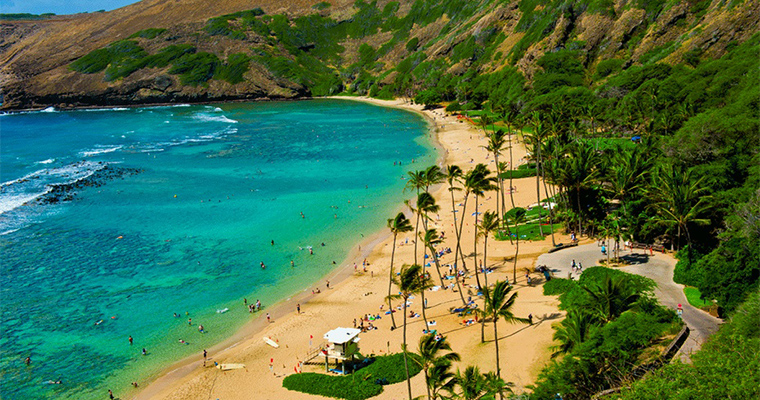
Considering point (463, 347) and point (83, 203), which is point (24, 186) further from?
point (463, 347)

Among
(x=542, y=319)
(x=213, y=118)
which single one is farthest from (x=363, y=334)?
(x=213, y=118)

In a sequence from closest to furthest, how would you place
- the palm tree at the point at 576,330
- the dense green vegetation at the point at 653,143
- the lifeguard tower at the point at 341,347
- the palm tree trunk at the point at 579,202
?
the palm tree at the point at 576,330, the lifeguard tower at the point at 341,347, the dense green vegetation at the point at 653,143, the palm tree trunk at the point at 579,202

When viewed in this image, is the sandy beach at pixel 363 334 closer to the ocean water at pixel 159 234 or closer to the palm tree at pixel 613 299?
the ocean water at pixel 159 234

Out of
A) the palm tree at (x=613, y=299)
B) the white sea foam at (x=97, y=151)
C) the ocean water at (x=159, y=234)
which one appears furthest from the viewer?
the white sea foam at (x=97, y=151)

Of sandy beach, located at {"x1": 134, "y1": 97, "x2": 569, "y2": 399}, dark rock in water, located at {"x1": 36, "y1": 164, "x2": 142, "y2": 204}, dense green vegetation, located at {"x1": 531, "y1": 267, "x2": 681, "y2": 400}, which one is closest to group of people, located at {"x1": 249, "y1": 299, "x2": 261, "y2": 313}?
sandy beach, located at {"x1": 134, "y1": 97, "x2": 569, "y2": 399}

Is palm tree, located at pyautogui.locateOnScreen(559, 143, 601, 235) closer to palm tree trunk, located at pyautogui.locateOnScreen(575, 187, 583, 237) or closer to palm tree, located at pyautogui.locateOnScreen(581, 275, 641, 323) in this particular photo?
palm tree trunk, located at pyautogui.locateOnScreen(575, 187, 583, 237)

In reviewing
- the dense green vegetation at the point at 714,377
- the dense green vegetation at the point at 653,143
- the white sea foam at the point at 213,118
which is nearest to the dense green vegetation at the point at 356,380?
the dense green vegetation at the point at 714,377
